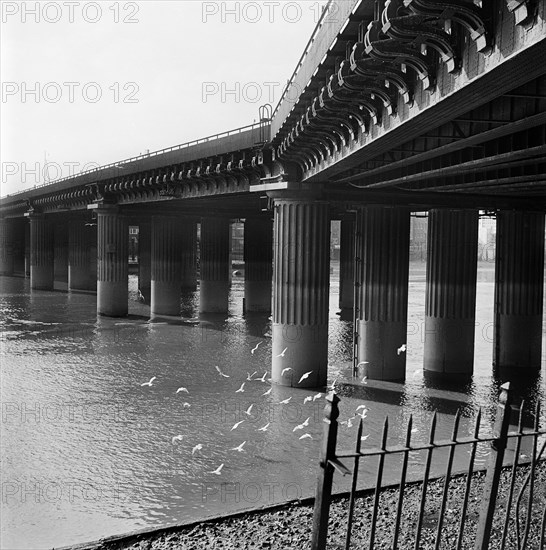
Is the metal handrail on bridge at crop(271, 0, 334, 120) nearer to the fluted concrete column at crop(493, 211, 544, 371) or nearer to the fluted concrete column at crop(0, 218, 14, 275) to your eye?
the fluted concrete column at crop(493, 211, 544, 371)

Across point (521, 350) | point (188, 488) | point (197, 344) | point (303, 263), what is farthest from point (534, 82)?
point (197, 344)

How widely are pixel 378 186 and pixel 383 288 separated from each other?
4.15 m

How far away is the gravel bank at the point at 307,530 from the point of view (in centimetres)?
1093

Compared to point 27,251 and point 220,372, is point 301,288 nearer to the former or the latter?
point 220,372

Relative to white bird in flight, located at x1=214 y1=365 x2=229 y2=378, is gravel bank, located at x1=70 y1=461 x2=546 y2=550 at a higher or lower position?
higher

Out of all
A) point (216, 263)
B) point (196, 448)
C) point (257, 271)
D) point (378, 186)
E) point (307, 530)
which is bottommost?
point (196, 448)

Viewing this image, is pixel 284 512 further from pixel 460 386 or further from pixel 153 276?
pixel 153 276

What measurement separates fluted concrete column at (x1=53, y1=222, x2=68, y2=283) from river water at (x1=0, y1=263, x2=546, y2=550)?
43.7 meters

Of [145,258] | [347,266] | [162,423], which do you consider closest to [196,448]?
[162,423]

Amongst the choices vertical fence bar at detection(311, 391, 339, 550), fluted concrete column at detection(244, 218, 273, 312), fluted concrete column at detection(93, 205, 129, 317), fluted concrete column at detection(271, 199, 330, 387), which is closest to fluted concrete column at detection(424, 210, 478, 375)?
fluted concrete column at detection(271, 199, 330, 387)

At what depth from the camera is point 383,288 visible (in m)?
27.5

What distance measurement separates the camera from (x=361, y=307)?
28000mm

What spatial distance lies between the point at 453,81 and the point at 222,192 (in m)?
23.4

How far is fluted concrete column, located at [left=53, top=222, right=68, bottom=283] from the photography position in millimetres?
81938
